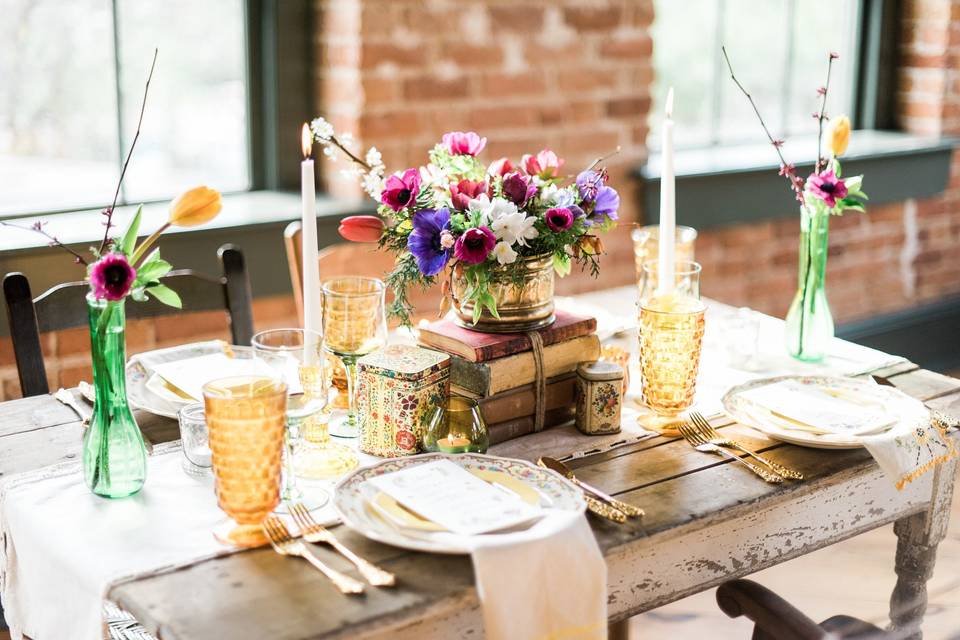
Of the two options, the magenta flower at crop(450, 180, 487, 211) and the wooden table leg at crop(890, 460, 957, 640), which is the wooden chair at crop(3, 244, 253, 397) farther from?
the wooden table leg at crop(890, 460, 957, 640)

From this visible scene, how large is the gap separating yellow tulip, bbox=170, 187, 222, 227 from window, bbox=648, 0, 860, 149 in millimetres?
2111

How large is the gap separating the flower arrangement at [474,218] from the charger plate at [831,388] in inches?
11.1

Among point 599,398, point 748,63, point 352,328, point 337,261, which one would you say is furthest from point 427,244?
point 748,63

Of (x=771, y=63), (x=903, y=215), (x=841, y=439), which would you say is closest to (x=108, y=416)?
(x=841, y=439)

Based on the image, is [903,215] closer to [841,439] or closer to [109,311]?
[841,439]

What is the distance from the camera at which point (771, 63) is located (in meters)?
3.54

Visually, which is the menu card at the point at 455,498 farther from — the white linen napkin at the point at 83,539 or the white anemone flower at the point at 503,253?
the white anemone flower at the point at 503,253

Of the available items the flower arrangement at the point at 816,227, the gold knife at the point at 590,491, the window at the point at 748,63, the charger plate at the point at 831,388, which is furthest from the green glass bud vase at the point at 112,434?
the window at the point at 748,63

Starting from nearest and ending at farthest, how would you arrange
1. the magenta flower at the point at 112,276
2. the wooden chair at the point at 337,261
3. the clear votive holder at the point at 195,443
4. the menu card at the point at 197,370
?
the magenta flower at the point at 112,276, the clear votive holder at the point at 195,443, the menu card at the point at 197,370, the wooden chair at the point at 337,261

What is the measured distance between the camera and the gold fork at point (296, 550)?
1.13 metres

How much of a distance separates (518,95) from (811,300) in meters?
1.20

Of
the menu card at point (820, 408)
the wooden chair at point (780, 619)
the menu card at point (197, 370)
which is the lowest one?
the wooden chair at point (780, 619)

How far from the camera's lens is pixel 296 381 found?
1332 millimetres

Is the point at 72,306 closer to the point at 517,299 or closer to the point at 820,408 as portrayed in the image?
the point at 517,299
